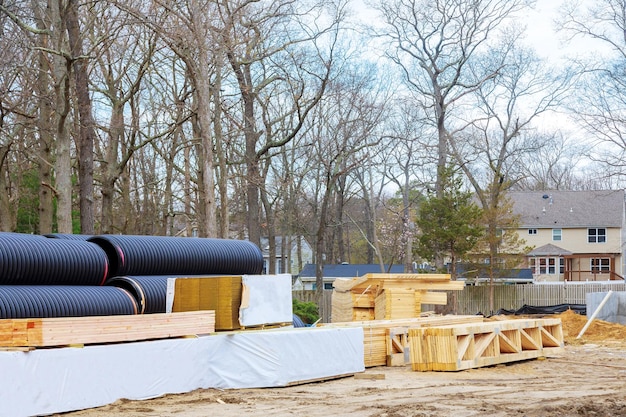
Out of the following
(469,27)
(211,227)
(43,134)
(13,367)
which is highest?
(469,27)

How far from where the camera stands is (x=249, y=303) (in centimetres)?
1480

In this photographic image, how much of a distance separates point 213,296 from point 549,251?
174ft

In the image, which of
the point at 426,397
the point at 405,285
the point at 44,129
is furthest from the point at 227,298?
the point at 44,129

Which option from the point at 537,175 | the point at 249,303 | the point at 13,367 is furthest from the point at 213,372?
the point at 537,175

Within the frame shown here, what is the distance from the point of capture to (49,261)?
1409 centimetres

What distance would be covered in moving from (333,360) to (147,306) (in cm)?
354

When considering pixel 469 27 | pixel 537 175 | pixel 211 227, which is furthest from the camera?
pixel 537 175

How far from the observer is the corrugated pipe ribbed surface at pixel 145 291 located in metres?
15.1

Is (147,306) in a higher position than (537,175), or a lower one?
lower

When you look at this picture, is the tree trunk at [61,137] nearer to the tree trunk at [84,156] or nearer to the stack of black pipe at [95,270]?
the tree trunk at [84,156]

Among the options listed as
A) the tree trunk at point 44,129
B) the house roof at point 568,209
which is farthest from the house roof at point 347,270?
the tree trunk at point 44,129

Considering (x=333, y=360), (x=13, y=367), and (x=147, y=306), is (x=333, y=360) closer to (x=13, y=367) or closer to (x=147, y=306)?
(x=147, y=306)

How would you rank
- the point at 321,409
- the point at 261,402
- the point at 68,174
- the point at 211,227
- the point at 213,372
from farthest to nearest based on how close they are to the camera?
the point at 211,227 < the point at 68,174 < the point at 213,372 < the point at 261,402 < the point at 321,409

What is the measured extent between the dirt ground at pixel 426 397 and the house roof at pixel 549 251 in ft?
153
